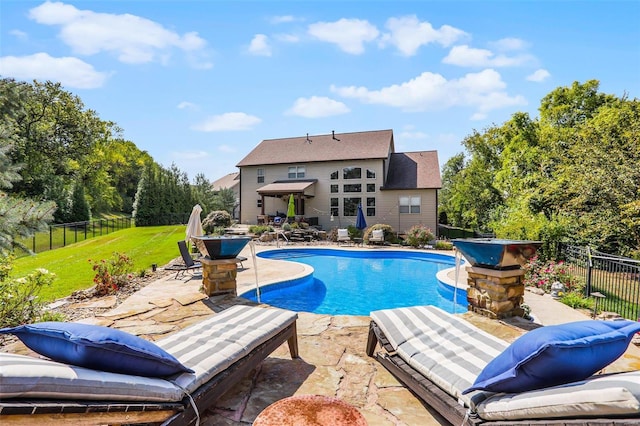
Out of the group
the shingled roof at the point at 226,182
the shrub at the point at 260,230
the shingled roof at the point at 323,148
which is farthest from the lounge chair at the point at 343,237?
the shingled roof at the point at 226,182

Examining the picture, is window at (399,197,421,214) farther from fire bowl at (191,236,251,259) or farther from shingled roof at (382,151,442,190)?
fire bowl at (191,236,251,259)

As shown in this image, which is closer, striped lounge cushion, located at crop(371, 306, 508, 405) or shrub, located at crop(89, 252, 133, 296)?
striped lounge cushion, located at crop(371, 306, 508, 405)

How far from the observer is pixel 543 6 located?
764cm

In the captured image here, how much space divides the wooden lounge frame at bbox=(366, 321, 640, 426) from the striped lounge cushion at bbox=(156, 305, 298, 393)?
1129mm

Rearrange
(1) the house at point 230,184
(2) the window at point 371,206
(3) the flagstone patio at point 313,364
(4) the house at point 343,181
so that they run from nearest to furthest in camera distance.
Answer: (3) the flagstone patio at point 313,364, (4) the house at point 343,181, (2) the window at point 371,206, (1) the house at point 230,184

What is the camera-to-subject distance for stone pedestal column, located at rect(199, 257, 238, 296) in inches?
236

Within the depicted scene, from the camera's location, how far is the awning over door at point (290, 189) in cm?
2395

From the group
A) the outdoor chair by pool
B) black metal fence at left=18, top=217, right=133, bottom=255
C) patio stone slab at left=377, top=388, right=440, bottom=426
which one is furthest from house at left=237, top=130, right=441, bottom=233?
patio stone slab at left=377, top=388, right=440, bottom=426

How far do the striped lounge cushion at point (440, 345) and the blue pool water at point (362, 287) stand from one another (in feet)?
13.1

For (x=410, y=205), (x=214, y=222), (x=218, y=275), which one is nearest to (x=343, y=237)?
(x=410, y=205)

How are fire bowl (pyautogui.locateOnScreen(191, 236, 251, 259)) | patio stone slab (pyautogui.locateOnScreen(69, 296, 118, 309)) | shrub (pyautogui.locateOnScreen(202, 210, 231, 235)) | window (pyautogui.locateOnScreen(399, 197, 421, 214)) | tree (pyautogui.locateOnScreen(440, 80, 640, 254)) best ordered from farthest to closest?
window (pyautogui.locateOnScreen(399, 197, 421, 214)) → shrub (pyautogui.locateOnScreen(202, 210, 231, 235)) → tree (pyautogui.locateOnScreen(440, 80, 640, 254)) → patio stone slab (pyautogui.locateOnScreen(69, 296, 118, 309)) → fire bowl (pyautogui.locateOnScreen(191, 236, 251, 259))

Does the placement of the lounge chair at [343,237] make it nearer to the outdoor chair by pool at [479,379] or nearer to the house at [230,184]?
the outdoor chair by pool at [479,379]

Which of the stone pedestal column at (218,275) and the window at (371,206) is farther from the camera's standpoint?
the window at (371,206)

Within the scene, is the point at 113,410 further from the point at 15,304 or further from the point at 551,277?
the point at 551,277
